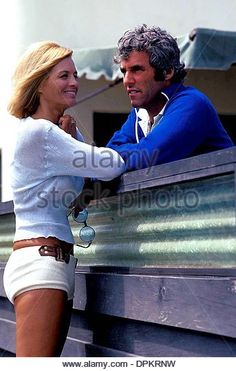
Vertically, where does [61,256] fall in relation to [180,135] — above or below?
below

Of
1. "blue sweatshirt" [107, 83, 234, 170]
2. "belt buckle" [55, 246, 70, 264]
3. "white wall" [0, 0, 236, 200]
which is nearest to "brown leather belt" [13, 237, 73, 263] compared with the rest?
"belt buckle" [55, 246, 70, 264]

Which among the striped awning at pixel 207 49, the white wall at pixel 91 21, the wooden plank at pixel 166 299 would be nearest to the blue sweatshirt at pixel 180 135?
the wooden plank at pixel 166 299

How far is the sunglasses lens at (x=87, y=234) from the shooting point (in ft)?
10.1

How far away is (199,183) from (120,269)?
602 mm

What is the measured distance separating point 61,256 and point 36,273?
0.36 ft

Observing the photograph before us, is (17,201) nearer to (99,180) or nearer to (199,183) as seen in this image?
(99,180)

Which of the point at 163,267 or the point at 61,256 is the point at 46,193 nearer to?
the point at 61,256

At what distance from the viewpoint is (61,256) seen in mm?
2771

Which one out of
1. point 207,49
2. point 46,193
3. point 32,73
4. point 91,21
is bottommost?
point 91,21

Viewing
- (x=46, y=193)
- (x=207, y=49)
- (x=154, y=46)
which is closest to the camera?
(x=46, y=193)

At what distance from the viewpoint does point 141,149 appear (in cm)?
290

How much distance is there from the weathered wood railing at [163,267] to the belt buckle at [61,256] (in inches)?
7.3

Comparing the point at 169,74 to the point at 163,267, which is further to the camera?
the point at 169,74

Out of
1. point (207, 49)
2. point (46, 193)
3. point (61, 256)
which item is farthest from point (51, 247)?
point (207, 49)
